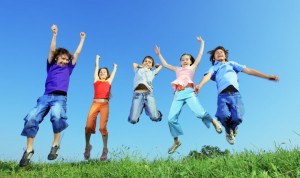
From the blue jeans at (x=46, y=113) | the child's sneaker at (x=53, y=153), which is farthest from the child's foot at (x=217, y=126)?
the child's sneaker at (x=53, y=153)

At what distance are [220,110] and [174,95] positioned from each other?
4.57ft

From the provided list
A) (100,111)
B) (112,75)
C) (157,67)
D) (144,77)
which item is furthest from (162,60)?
(100,111)

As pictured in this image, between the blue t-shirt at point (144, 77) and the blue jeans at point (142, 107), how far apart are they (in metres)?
0.31

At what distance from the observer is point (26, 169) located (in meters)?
9.21

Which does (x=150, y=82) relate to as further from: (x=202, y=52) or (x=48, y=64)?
(x=48, y=64)

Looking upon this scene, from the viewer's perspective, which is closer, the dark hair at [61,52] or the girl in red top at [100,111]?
the dark hair at [61,52]

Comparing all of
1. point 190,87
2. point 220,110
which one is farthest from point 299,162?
point 190,87

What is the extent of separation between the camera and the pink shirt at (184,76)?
33.4 feet

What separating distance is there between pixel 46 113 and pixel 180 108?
3442 millimetres

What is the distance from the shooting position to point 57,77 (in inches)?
368

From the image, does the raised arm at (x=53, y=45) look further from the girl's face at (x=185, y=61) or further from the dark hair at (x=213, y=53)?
the dark hair at (x=213, y=53)

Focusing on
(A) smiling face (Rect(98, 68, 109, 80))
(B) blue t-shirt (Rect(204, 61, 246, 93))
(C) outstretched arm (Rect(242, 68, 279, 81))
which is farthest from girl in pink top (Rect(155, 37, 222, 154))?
(A) smiling face (Rect(98, 68, 109, 80))

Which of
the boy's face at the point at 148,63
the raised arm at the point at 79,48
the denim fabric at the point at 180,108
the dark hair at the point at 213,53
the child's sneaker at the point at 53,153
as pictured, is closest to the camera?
the child's sneaker at the point at 53,153

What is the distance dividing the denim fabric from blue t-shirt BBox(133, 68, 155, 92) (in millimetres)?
1104
